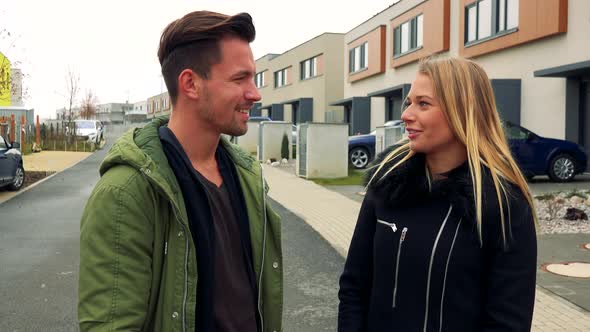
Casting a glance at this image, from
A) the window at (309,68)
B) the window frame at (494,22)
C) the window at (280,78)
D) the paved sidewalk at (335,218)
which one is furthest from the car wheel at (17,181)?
the window at (280,78)

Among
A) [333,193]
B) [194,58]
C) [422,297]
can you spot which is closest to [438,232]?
[422,297]

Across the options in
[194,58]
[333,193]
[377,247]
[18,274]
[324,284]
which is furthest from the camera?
[333,193]

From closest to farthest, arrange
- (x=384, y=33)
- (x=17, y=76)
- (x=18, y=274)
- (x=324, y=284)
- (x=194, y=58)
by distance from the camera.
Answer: (x=194, y=58) < (x=324, y=284) < (x=18, y=274) < (x=17, y=76) < (x=384, y=33)

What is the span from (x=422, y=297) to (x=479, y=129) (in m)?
0.64

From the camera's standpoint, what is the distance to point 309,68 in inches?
1997

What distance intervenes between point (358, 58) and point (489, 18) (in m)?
16.8

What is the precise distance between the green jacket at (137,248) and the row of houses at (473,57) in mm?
4529

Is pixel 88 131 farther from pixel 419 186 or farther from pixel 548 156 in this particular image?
pixel 419 186

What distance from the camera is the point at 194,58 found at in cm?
205

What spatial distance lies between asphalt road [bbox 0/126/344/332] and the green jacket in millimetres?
3375

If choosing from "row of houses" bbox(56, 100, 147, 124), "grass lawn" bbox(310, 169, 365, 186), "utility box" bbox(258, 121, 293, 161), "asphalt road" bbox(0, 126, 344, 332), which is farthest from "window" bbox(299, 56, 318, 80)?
"row of houses" bbox(56, 100, 147, 124)

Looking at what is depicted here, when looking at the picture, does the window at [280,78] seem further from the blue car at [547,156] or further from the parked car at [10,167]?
the parked car at [10,167]

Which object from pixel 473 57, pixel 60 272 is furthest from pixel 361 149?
pixel 60 272

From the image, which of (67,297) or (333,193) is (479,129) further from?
(333,193)
